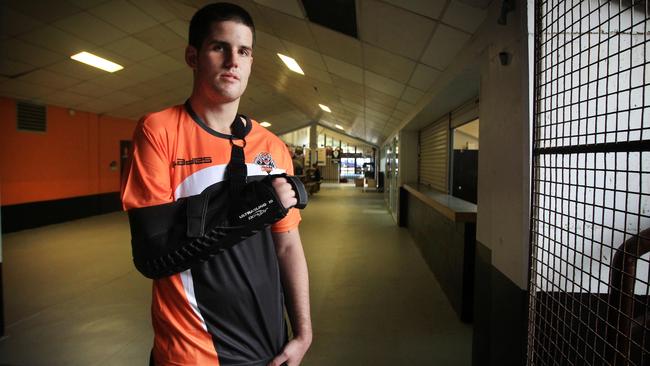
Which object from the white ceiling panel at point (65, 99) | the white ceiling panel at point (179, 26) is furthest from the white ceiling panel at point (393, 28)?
the white ceiling panel at point (65, 99)

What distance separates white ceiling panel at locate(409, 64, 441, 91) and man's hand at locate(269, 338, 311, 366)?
108 inches

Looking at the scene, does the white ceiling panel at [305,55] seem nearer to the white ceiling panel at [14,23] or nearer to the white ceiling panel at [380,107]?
the white ceiling panel at [380,107]

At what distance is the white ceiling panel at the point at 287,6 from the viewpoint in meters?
3.25

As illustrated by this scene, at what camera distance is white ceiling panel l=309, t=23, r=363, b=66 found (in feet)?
11.4

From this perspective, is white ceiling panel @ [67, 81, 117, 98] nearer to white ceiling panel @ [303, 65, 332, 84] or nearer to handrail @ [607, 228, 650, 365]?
white ceiling panel @ [303, 65, 332, 84]

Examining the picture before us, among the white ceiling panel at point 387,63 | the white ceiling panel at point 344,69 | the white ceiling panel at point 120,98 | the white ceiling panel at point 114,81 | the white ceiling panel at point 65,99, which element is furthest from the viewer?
the white ceiling panel at point 120,98

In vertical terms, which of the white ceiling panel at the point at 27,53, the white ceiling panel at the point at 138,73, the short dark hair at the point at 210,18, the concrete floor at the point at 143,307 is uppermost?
the white ceiling panel at the point at 138,73

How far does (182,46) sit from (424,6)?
4971 millimetres

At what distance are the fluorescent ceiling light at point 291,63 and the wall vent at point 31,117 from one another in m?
5.39

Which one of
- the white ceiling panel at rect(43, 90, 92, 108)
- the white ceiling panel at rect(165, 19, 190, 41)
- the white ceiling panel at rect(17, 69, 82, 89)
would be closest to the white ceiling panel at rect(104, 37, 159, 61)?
the white ceiling panel at rect(165, 19, 190, 41)

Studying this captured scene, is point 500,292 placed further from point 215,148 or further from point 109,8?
point 109,8

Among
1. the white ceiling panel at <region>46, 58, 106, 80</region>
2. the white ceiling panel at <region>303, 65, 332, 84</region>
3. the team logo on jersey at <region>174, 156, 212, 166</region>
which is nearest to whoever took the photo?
the team logo on jersey at <region>174, 156, 212, 166</region>

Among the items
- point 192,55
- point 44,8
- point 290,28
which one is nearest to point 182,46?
point 44,8

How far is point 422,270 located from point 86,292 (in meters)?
3.96
